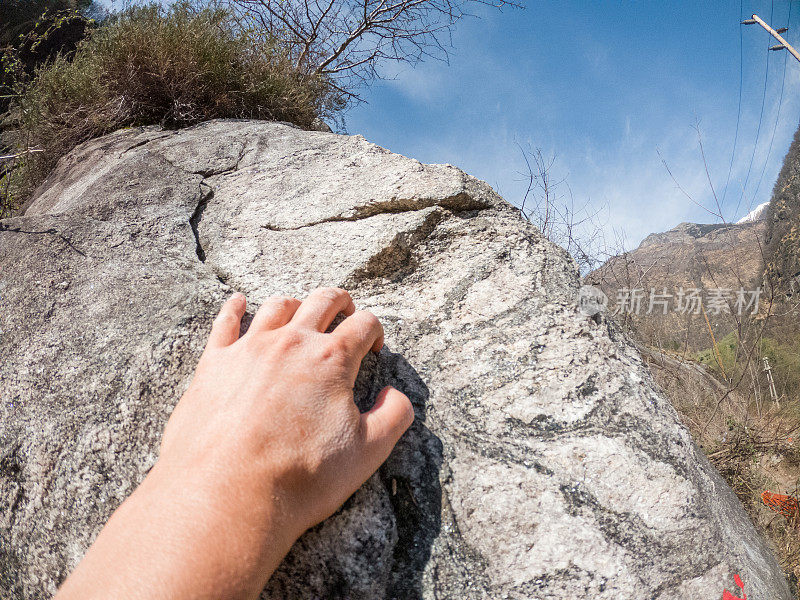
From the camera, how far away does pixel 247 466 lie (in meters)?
0.66

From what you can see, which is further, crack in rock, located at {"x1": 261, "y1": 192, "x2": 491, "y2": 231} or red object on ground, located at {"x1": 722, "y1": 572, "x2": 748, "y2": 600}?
crack in rock, located at {"x1": 261, "y1": 192, "x2": 491, "y2": 231}

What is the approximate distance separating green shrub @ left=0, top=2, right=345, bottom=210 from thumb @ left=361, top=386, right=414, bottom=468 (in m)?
2.41

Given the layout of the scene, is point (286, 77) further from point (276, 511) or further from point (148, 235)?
point (276, 511)

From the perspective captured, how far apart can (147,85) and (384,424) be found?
270 cm

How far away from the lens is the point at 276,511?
2.20 ft

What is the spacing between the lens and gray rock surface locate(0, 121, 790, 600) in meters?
0.84

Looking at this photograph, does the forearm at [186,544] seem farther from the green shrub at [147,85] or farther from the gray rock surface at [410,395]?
the green shrub at [147,85]

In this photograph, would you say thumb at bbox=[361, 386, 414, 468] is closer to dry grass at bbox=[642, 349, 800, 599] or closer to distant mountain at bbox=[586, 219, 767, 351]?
dry grass at bbox=[642, 349, 800, 599]

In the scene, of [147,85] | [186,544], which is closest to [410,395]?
[186,544]

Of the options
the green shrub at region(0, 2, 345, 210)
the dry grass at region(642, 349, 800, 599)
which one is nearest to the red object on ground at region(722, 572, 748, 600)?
the dry grass at region(642, 349, 800, 599)

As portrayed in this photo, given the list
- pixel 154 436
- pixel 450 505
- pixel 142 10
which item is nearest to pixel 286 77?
pixel 142 10

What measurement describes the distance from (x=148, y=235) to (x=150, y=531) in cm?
110

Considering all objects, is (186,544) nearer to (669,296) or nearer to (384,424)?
(384,424)

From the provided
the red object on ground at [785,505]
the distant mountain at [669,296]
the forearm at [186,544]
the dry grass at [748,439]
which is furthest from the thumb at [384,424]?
the distant mountain at [669,296]
